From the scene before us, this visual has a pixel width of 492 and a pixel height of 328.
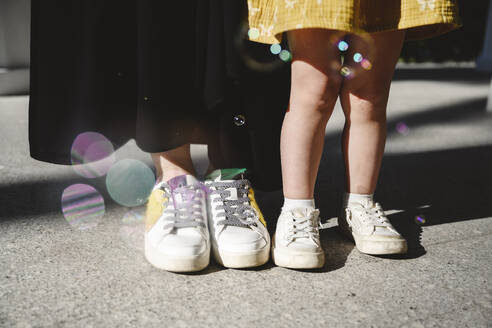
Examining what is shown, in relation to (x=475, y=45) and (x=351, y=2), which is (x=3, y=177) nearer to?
(x=351, y=2)

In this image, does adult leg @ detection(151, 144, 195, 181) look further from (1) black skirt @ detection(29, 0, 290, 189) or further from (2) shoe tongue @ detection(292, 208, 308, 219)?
(2) shoe tongue @ detection(292, 208, 308, 219)

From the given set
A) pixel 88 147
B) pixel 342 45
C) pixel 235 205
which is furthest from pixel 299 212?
pixel 88 147

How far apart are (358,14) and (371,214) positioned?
440 millimetres

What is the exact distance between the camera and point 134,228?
3.57ft

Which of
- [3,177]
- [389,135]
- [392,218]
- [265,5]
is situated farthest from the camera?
[389,135]

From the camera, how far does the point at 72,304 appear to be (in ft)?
2.47

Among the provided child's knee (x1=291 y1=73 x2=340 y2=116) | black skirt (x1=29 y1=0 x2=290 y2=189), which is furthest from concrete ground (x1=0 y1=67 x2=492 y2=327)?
child's knee (x1=291 y1=73 x2=340 y2=116)

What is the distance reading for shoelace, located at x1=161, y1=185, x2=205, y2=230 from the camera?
92 centimetres

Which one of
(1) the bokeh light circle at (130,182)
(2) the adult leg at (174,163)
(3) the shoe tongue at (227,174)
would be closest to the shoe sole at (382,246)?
(3) the shoe tongue at (227,174)

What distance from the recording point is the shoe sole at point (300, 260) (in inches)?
34.5

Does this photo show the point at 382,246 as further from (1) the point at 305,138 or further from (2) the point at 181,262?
(2) the point at 181,262

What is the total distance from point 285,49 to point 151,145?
0.40 meters

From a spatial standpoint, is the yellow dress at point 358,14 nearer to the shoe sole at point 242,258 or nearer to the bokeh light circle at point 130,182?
the shoe sole at point 242,258

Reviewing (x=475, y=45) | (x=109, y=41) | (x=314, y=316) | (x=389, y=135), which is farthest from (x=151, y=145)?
(x=475, y=45)
